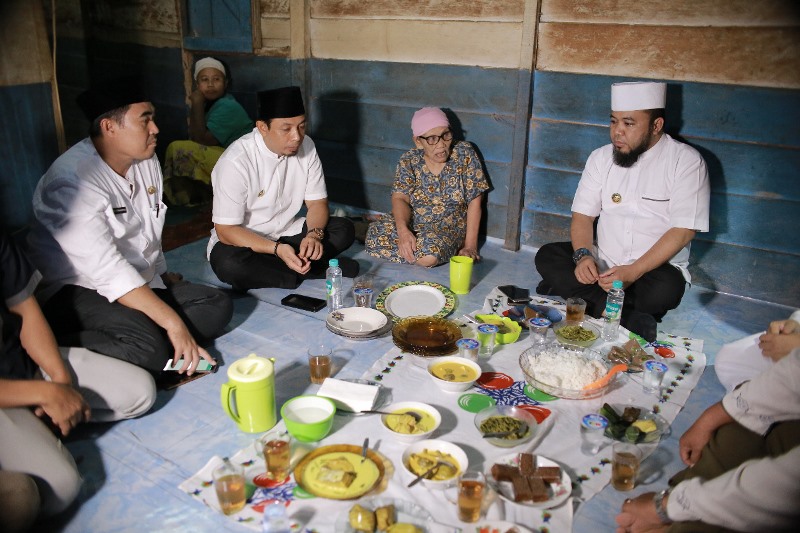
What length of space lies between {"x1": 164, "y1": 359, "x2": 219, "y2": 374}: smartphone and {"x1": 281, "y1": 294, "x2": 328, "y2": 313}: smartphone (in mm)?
661

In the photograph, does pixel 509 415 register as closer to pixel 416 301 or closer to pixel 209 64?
pixel 416 301


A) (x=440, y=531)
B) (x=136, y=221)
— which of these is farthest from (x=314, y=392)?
(x=136, y=221)

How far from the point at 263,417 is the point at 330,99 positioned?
330 cm

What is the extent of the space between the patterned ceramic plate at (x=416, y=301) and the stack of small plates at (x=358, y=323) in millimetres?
95

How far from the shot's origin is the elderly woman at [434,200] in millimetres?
3914

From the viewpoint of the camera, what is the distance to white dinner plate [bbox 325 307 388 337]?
2775 millimetres

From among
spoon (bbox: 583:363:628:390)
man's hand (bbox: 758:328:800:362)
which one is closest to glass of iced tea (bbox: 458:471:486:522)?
spoon (bbox: 583:363:628:390)

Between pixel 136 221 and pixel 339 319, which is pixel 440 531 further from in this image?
pixel 136 221

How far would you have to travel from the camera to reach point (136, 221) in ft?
8.68

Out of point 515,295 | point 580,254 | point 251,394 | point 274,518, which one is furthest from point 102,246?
point 580,254

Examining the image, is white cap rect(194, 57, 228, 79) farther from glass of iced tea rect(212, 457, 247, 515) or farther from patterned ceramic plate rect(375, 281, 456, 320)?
glass of iced tea rect(212, 457, 247, 515)

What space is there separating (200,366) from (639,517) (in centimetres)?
179

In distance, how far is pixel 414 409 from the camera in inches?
83.1

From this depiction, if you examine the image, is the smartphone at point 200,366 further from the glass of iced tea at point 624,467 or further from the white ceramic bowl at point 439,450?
the glass of iced tea at point 624,467
